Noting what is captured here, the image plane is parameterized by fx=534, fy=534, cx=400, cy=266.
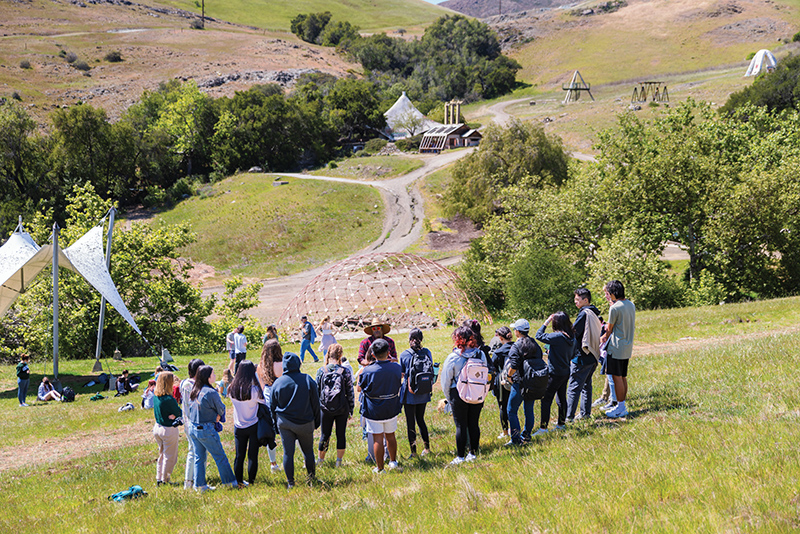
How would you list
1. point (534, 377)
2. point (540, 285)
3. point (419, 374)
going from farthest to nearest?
point (540, 285), point (419, 374), point (534, 377)

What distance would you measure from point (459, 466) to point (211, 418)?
350 cm

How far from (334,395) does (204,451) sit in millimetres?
2051

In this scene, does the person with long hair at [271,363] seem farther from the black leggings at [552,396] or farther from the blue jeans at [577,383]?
the blue jeans at [577,383]

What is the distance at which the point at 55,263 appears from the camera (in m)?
19.0

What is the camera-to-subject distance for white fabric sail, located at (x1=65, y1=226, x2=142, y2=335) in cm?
1833

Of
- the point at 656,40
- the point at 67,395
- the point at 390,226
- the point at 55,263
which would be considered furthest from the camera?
the point at 656,40

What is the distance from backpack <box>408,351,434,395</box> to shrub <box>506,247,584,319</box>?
18993 millimetres

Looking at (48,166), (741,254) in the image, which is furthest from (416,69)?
(741,254)

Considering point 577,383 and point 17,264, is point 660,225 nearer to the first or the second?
point 577,383

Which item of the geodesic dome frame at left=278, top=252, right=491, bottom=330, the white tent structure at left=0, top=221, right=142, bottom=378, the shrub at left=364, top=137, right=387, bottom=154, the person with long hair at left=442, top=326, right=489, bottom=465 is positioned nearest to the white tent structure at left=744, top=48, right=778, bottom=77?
the shrub at left=364, top=137, right=387, bottom=154

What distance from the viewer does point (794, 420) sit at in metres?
6.89

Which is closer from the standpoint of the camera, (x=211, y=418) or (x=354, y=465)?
(x=211, y=418)

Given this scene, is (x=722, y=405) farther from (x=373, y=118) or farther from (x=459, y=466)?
(x=373, y=118)

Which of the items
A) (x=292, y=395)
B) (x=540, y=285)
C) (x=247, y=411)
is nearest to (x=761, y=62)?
(x=540, y=285)
